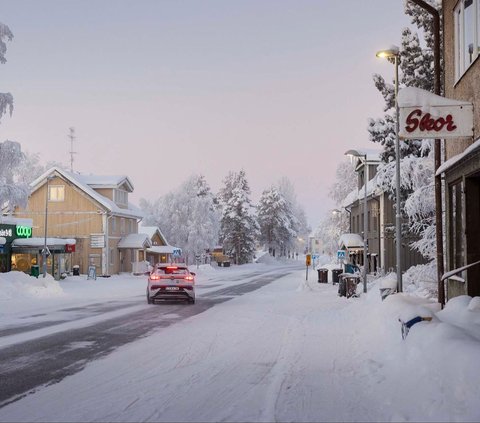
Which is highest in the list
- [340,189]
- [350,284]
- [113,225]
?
[340,189]

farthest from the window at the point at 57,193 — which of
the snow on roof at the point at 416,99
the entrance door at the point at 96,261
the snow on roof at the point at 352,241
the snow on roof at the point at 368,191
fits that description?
the snow on roof at the point at 416,99

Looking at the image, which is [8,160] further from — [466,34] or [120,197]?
[120,197]

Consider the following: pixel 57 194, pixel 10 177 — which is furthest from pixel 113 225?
pixel 10 177

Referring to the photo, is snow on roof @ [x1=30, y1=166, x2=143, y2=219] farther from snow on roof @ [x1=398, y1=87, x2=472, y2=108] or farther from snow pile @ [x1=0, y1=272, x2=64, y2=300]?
snow on roof @ [x1=398, y1=87, x2=472, y2=108]

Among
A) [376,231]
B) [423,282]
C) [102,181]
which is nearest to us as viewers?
[423,282]

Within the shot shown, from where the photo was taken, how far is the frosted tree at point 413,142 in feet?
76.2

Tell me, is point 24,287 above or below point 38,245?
below

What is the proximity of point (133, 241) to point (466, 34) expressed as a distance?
44.1m

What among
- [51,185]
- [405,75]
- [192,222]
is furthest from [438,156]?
[192,222]

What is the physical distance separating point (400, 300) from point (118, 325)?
7.31 meters

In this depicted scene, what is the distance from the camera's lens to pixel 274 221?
352ft

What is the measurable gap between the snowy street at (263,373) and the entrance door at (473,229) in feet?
4.12

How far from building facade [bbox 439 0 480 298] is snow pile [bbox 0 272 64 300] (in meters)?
19.0

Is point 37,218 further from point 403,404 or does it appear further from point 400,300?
point 403,404
